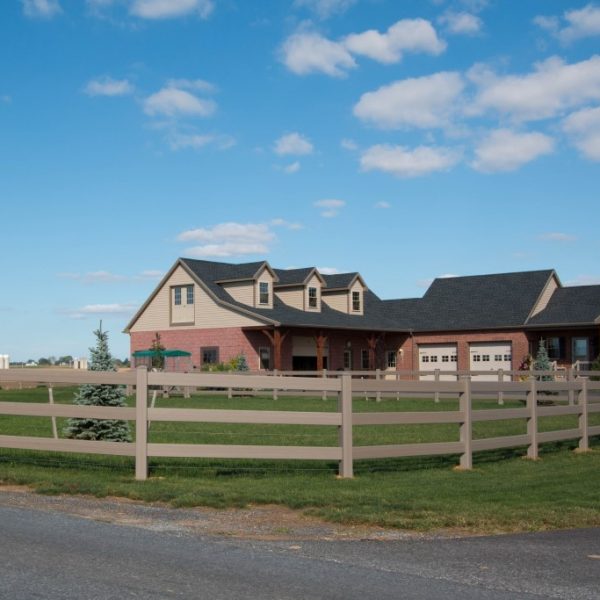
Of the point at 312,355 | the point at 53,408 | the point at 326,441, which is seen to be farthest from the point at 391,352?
the point at 53,408

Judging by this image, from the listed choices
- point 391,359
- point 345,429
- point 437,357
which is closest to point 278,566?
point 345,429

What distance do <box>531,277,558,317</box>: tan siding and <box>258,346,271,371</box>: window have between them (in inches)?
611

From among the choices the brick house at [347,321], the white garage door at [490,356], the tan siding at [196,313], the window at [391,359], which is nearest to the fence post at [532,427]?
the brick house at [347,321]

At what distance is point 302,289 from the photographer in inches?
2002

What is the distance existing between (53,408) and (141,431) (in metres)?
1.64

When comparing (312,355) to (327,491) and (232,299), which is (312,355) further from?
(327,491)

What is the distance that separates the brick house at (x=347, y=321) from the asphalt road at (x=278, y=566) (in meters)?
37.0

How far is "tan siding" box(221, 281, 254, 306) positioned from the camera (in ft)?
160

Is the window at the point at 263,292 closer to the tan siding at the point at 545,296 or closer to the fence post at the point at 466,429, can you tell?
the tan siding at the point at 545,296

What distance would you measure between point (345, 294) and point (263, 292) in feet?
22.3

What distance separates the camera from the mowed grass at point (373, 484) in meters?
9.79

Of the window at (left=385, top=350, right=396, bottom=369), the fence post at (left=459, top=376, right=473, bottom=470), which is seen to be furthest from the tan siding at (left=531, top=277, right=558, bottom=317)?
the fence post at (left=459, top=376, right=473, bottom=470)

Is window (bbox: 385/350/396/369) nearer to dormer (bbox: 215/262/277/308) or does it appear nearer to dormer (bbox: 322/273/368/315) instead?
dormer (bbox: 322/273/368/315)

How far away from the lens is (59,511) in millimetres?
9938
